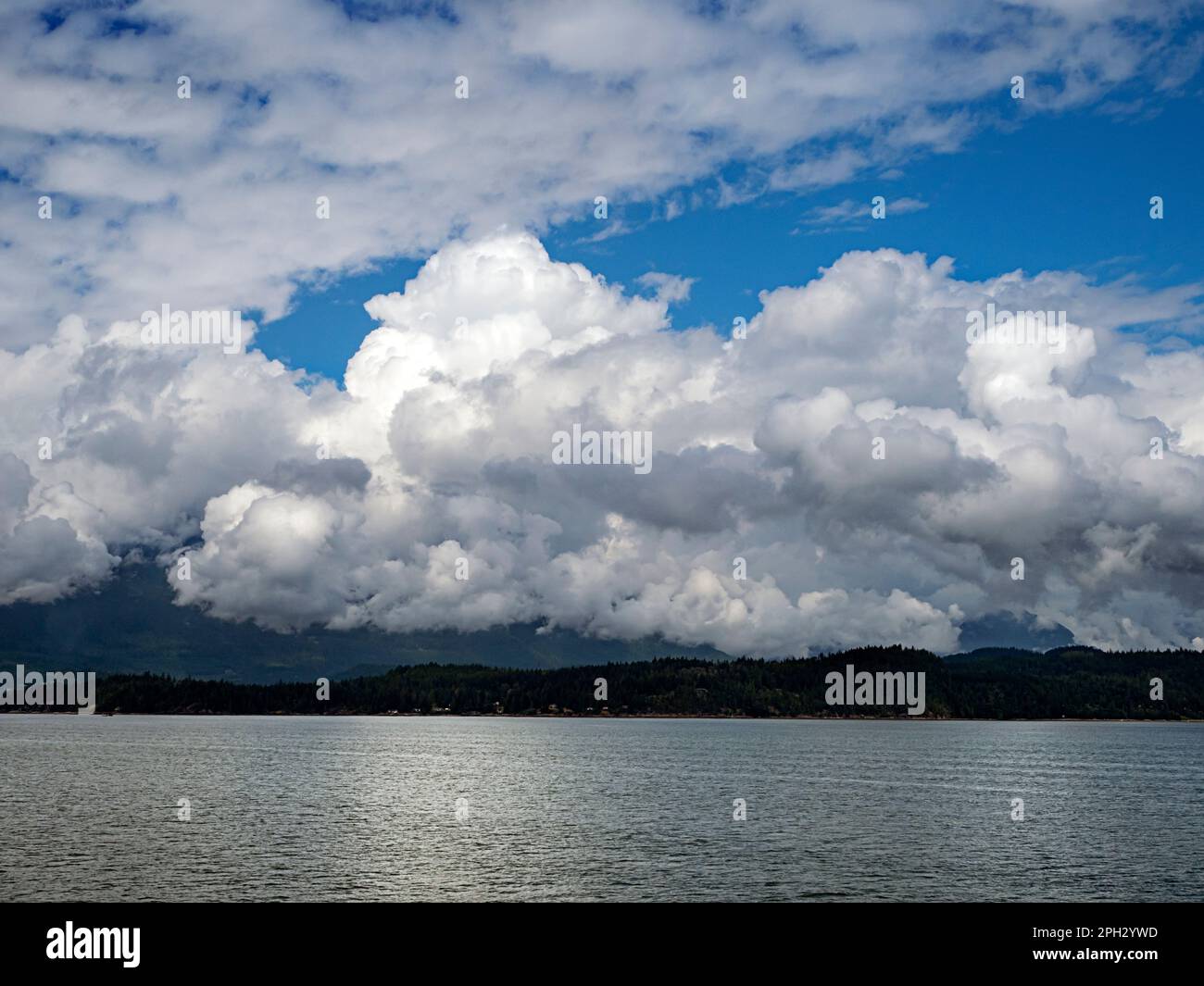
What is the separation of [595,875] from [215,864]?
115 ft

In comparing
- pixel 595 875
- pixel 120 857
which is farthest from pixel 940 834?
pixel 120 857

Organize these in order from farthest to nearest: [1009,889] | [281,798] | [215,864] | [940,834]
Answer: [281,798], [940,834], [215,864], [1009,889]

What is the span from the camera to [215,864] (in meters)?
96.4

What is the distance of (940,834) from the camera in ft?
400
